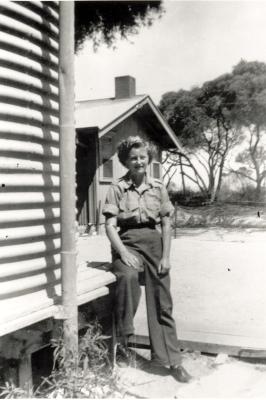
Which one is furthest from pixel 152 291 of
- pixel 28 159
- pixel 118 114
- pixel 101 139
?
pixel 118 114

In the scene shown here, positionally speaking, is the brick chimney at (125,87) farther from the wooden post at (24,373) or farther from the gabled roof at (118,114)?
the wooden post at (24,373)

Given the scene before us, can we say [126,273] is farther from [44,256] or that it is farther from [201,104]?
[201,104]

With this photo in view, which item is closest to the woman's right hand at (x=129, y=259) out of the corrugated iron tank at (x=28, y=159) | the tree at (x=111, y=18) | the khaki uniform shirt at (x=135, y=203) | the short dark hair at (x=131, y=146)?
the khaki uniform shirt at (x=135, y=203)

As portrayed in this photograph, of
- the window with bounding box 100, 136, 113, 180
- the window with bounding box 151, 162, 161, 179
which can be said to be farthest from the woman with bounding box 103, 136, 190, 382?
the window with bounding box 151, 162, 161, 179

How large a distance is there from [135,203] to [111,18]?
586 cm

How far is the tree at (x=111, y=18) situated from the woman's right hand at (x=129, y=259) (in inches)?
233

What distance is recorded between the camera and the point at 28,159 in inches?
121

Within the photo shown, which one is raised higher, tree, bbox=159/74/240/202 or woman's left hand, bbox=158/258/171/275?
tree, bbox=159/74/240/202

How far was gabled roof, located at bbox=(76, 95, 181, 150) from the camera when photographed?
52.0ft

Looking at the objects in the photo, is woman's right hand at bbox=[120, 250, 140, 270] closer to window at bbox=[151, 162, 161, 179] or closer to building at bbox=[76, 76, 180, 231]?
building at bbox=[76, 76, 180, 231]

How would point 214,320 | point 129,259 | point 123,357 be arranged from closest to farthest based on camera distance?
point 129,259 → point 123,357 → point 214,320

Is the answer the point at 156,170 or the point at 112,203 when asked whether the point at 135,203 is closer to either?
the point at 112,203

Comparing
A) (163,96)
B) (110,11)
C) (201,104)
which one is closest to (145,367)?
(110,11)

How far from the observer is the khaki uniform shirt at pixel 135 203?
3941 millimetres
